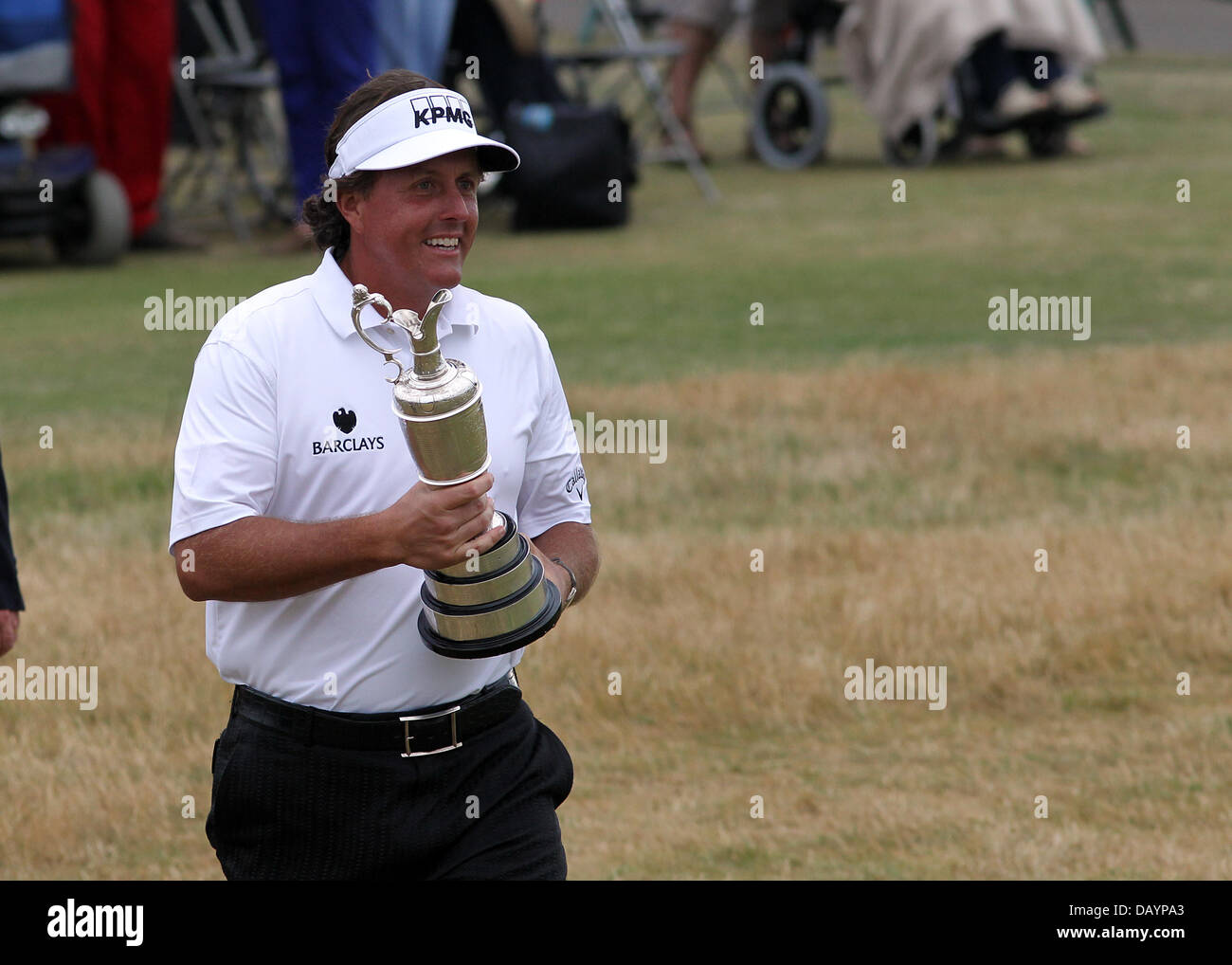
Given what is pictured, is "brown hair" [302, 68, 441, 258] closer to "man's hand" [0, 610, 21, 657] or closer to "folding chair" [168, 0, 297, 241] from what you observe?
"man's hand" [0, 610, 21, 657]

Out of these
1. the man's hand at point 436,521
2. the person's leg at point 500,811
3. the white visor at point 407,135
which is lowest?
the person's leg at point 500,811

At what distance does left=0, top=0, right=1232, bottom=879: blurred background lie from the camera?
5.48 metres

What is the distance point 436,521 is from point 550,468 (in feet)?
2.21

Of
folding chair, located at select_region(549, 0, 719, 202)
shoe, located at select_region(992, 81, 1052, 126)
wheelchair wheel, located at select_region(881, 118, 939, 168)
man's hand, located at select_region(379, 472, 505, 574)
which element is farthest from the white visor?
wheelchair wheel, located at select_region(881, 118, 939, 168)

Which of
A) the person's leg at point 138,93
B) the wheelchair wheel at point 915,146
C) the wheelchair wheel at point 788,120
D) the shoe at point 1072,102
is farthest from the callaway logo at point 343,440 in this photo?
the wheelchair wheel at point 788,120

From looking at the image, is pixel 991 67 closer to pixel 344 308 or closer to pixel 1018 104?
pixel 1018 104

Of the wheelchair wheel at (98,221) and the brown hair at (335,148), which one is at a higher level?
the brown hair at (335,148)

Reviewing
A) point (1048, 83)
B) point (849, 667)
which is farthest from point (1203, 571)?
point (1048, 83)

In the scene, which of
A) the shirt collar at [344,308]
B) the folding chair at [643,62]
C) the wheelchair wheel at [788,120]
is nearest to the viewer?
the shirt collar at [344,308]

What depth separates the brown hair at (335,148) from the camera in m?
3.32

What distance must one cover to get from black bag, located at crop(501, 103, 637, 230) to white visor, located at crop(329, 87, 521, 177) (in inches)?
437

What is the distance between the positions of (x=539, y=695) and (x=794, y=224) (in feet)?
31.1

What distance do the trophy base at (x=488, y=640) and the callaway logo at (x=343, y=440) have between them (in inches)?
12.3

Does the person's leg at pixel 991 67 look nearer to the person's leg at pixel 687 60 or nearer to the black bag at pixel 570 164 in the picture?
the person's leg at pixel 687 60
